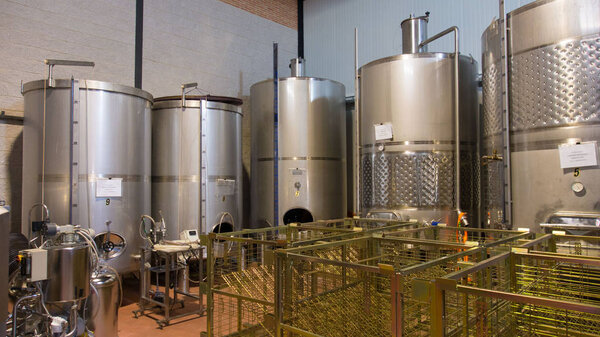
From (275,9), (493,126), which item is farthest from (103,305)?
(275,9)

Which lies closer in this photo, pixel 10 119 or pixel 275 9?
pixel 10 119

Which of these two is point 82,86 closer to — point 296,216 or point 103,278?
point 103,278

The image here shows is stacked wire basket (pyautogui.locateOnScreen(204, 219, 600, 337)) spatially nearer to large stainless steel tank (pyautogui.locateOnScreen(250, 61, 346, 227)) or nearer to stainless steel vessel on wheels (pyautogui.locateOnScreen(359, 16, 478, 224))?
stainless steel vessel on wheels (pyautogui.locateOnScreen(359, 16, 478, 224))

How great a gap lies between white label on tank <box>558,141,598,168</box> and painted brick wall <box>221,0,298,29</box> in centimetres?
609

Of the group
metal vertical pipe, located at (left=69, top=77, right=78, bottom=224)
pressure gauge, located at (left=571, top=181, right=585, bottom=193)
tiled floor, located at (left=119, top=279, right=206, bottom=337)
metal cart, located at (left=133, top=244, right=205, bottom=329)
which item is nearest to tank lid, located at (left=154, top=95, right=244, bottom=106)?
metal vertical pipe, located at (left=69, top=77, right=78, bottom=224)

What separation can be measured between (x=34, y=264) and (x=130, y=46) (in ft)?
Result: 13.9

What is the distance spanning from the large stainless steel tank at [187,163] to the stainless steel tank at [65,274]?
2.48m

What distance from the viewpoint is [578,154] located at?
3.25 metres

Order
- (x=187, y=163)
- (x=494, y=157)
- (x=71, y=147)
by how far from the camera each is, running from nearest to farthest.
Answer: (x=494, y=157) < (x=71, y=147) < (x=187, y=163)

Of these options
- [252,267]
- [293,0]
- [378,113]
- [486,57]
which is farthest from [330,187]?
[293,0]

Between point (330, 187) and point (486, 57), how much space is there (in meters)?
2.91

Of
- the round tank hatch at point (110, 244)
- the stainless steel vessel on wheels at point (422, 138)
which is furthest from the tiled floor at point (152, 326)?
the stainless steel vessel on wheels at point (422, 138)

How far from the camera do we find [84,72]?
5.74m

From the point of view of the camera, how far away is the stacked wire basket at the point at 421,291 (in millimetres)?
1666
